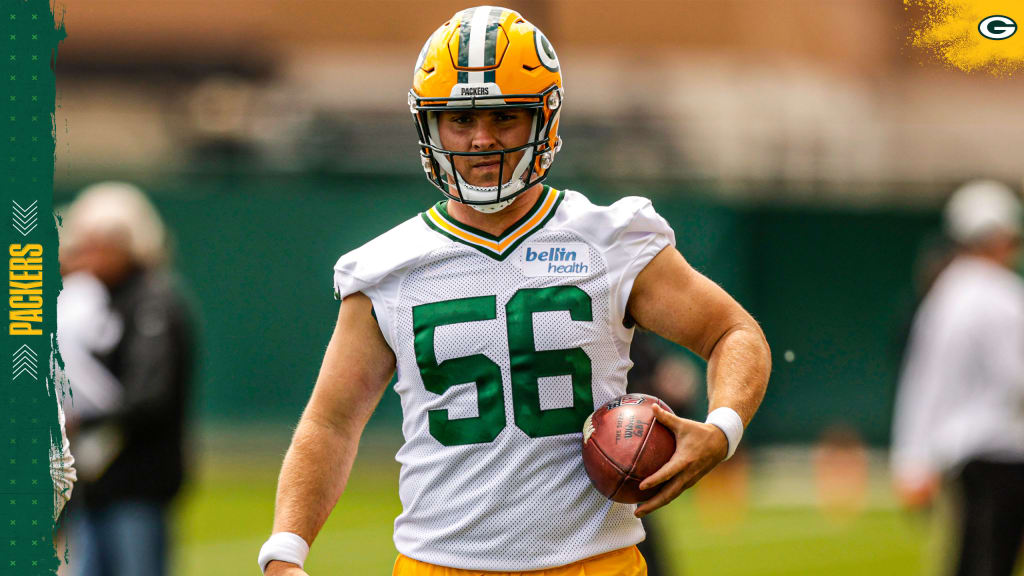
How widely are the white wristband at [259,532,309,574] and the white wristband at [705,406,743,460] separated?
110 cm

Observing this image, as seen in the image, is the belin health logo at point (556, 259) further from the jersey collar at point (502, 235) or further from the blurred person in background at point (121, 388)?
the blurred person in background at point (121, 388)

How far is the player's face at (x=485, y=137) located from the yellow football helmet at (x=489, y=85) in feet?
0.06

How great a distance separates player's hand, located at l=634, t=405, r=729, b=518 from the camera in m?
3.24

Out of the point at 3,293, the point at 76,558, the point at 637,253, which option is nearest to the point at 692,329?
the point at 637,253

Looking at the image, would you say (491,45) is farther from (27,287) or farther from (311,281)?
(311,281)

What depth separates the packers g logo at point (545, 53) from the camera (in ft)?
11.8

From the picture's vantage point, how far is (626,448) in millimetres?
3256

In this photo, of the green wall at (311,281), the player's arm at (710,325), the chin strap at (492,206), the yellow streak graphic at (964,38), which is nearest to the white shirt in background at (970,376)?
the yellow streak graphic at (964,38)

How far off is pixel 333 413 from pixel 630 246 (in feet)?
3.02

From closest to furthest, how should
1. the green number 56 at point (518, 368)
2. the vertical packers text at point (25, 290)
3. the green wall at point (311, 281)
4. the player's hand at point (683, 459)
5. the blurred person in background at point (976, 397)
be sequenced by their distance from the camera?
the player's hand at point (683, 459), the green number 56 at point (518, 368), the vertical packers text at point (25, 290), the blurred person in background at point (976, 397), the green wall at point (311, 281)

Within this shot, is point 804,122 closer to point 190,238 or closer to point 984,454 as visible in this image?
point 190,238

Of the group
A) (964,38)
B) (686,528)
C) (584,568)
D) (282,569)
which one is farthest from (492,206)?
(686,528)

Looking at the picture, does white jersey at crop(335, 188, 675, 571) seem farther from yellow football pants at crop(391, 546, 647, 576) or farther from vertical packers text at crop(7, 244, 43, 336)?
vertical packers text at crop(7, 244, 43, 336)

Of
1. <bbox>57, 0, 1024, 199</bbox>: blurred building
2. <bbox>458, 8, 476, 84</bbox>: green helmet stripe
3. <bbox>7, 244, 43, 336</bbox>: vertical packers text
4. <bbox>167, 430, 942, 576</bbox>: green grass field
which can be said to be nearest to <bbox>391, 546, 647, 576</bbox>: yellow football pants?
<bbox>458, 8, 476, 84</bbox>: green helmet stripe
